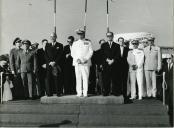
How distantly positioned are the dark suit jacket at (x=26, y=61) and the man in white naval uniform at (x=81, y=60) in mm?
1303

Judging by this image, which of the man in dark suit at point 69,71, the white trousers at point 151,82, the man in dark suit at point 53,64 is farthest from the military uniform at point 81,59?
the white trousers at point 151,82

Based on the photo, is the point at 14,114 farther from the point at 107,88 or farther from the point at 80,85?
the point at 107,88

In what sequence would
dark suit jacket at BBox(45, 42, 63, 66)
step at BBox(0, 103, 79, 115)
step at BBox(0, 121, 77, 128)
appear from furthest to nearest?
1. dark suit jacket at BBox(45, 42, 63, 66)
2. step at BBox(0, 103, 79, 115)
3. step at BBox(0, 121, 77, 128)

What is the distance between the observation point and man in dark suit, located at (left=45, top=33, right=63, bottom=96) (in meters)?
10.7

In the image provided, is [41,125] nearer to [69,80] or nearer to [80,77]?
[80,77]

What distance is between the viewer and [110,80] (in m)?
10.8

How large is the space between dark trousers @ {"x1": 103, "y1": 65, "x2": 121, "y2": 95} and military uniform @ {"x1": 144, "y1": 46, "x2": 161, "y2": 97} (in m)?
0.81

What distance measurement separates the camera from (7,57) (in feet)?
39.5

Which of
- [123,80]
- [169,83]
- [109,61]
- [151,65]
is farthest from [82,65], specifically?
[169,83]

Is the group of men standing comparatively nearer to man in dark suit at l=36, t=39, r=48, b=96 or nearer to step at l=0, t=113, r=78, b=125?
man in dark suit at l=36, t=39, r=48, b=96

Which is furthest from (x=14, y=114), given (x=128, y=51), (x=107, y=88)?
(x=128, y=51)

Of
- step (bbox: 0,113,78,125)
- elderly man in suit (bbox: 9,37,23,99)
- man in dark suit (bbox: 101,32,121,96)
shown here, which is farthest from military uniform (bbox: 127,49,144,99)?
elderly man in suit (bbox: 9,37,23,99)

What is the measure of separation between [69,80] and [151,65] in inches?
92.0

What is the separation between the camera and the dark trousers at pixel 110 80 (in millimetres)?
10648
